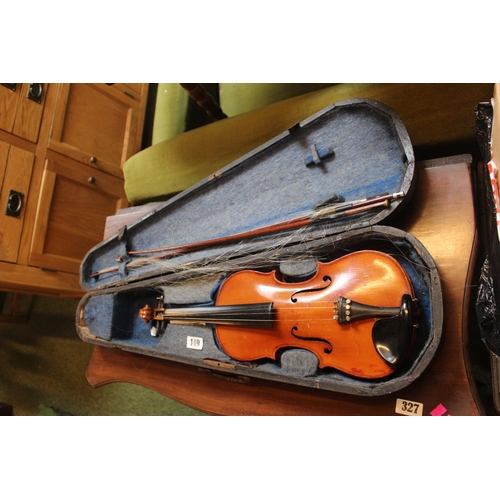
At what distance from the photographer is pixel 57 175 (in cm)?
220

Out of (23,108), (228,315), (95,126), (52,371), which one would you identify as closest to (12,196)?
(23,108)

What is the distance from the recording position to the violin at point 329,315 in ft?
3.05

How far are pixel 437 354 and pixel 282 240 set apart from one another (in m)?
0.53

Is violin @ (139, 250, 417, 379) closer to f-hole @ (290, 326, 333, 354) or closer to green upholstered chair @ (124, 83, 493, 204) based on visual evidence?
f-hole @ (290, 326, 333, 354)

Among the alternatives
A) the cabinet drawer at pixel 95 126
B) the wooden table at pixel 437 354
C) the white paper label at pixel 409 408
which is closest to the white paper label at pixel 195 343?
the wooden table at pixel 437 354

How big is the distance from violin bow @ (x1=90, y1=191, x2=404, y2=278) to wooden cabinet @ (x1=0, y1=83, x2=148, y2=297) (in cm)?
84

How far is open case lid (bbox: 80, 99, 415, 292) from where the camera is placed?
109 centimetres

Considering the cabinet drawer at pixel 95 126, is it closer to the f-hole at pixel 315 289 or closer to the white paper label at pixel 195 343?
the white paper label at pixel 195 343

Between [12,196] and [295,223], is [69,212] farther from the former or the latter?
[295,223]

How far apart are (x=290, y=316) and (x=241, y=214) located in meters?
0.44

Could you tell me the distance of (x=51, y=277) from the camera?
85.7 inches

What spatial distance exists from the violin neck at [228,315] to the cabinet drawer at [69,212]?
3.85 ft

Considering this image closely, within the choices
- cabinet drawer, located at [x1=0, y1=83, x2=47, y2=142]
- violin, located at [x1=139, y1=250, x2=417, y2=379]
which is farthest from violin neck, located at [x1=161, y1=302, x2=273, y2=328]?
cabinet drawer, located at [x1=0, y1=83, x2=47, y2=142]

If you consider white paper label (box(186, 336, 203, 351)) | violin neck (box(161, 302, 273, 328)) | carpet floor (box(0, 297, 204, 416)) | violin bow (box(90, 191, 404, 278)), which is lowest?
carpet floor (box(0, 297, 204, 416))
